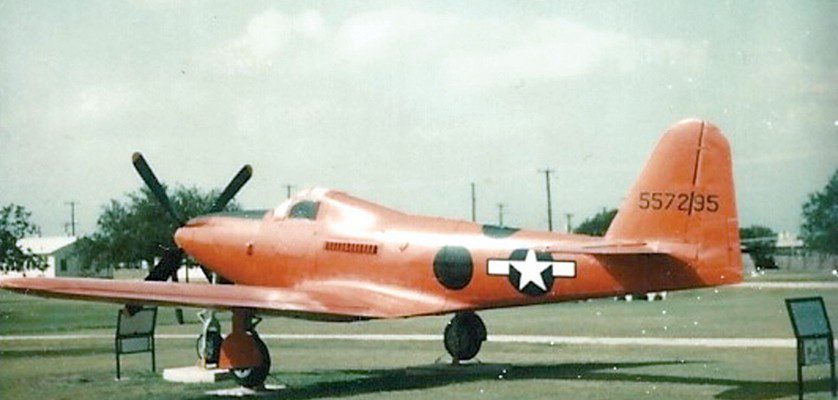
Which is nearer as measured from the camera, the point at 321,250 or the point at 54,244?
the point at 321,250

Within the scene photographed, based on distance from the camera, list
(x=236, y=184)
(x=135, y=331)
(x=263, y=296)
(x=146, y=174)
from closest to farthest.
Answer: (x=263, y=296) < (x=135, y=331) < (x=146, y=174) < (x=236, y=184)

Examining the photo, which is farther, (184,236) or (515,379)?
(184,236)

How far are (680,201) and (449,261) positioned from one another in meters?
3.44

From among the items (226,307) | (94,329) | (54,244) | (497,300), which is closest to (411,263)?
(497,300)

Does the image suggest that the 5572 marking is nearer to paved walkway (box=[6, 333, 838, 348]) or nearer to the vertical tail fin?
the vertical tail fin

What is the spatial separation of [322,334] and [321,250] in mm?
10465

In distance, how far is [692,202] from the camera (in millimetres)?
14422

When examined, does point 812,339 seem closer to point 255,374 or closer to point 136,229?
point 255,374

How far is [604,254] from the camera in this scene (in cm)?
1457

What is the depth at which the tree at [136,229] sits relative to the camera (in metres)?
60.2

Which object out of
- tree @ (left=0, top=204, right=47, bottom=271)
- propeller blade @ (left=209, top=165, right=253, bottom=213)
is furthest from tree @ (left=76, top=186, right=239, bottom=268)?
propeller blade @ (left=209, top=165, right=253, bottom=213)

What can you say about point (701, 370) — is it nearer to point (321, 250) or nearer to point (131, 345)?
point (321, 250)

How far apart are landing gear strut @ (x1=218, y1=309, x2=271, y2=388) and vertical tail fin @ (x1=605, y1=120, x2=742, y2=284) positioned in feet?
16.7

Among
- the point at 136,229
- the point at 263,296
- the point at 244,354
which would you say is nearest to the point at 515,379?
the point at 263,296
